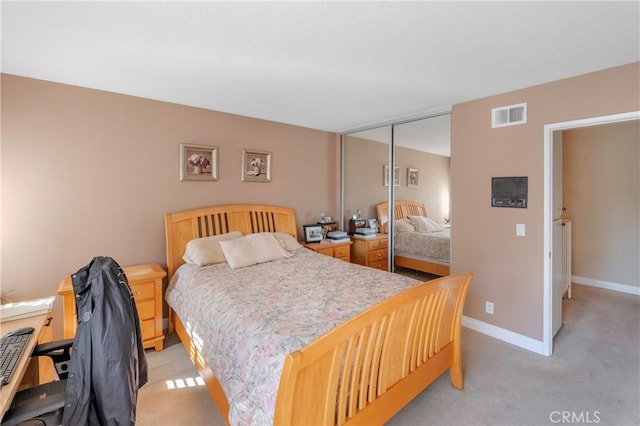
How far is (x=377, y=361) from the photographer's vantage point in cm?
165

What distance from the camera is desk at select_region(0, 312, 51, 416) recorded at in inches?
42.3

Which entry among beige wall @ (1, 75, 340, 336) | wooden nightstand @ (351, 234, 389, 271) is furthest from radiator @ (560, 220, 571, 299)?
beige wall @ (1, 75, 340, 336)

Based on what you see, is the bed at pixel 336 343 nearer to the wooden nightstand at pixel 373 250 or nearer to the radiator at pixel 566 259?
the wooden nightstand at pixel 373 250

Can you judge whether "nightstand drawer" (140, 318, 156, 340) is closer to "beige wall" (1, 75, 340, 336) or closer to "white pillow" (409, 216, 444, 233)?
"beige wall" (1, 75, 340, 336)

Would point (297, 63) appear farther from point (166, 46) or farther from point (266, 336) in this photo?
point (266, 336)

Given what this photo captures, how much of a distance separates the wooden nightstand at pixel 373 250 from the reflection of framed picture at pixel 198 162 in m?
2.30

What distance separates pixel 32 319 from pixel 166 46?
6.30 feet

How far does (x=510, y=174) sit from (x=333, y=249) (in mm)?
2325

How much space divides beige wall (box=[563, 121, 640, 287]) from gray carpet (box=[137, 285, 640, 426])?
Answer: 1763 mm

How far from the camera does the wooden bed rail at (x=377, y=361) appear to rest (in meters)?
1.28

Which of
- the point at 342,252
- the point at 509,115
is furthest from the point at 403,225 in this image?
the point at 509,115

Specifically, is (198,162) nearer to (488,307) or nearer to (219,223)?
(219,223)

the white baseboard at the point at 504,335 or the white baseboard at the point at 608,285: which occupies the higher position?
the white baseboard at the point at 608,285

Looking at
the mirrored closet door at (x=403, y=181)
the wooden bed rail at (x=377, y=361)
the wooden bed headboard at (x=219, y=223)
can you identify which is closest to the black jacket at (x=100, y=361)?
the wooden bed rail at (x=377, y=361)
